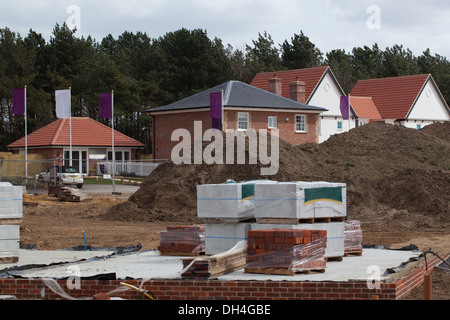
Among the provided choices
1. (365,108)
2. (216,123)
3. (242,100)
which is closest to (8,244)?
(216,123)

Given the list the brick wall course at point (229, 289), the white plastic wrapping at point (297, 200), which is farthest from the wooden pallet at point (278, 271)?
the white plastic wrapping at point (297, 200)

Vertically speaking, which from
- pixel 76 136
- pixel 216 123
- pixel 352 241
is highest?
pixel 216 123

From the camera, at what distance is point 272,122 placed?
45938 millimetres

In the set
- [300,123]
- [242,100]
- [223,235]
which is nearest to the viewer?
[223,235]

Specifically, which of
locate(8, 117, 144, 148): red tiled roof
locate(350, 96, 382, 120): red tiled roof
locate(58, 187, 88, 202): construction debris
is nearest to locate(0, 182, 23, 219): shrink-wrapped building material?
locate(58, 187, 88, 202): construction debris

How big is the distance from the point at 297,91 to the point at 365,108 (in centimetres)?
1137

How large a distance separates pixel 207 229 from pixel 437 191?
14797mm

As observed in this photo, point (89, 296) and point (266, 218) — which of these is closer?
point (89, 296)

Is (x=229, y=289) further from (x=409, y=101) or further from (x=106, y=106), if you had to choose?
(x=409, y=101)

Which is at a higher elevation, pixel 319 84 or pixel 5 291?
pixel 319 84

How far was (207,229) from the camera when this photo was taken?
46.0 feet

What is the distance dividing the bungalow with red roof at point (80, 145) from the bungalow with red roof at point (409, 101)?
20.5 m

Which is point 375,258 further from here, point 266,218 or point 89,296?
point 89,296

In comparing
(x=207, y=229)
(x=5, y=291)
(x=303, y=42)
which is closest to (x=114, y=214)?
(x=207, y=229)
